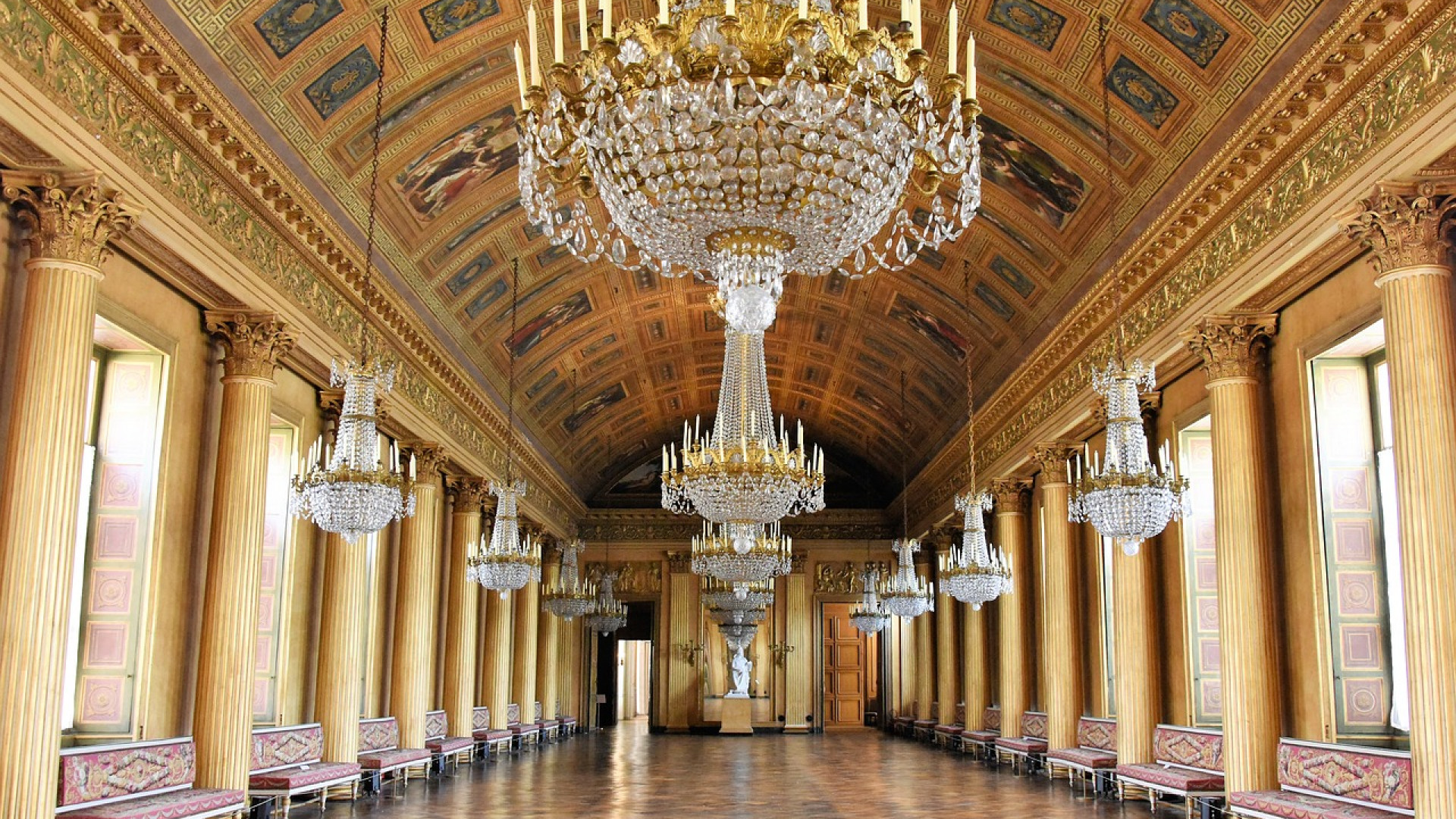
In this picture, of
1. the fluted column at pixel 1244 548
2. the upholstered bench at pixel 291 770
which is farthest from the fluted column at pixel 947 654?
the upholstered bench at pixel 291 770

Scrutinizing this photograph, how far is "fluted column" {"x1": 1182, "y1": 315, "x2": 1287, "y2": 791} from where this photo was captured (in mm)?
9945

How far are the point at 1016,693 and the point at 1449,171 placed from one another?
12.9 metres

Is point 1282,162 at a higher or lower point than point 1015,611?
higher

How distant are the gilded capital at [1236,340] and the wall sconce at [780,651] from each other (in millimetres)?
21940

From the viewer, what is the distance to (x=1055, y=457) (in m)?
16.3

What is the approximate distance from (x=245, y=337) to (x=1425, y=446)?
9.20 metres

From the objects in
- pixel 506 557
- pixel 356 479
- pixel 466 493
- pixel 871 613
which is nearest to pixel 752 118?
pixel 356 479

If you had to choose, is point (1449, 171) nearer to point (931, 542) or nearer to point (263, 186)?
point (263, 186)

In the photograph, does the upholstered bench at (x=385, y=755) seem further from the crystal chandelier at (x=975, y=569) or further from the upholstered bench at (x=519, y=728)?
the crystal chandelier at (x=975, y=569)

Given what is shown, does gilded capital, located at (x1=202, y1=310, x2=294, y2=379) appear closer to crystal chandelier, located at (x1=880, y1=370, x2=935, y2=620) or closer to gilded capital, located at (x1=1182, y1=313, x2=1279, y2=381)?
gilded capital, located at (x1=1182, y1=313, x2=1279, y2=381)

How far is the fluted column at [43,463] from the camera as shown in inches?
271

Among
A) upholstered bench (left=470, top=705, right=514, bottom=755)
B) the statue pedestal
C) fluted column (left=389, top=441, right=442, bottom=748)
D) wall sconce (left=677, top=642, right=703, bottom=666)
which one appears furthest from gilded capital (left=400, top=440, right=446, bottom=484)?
wall sconce (left=677, top=642, right=703, bottom=666)

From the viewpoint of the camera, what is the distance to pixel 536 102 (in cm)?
520

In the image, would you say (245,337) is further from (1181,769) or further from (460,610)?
(1181,769)
